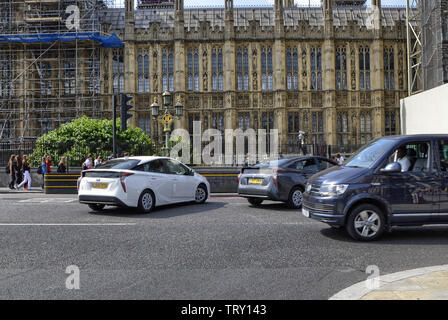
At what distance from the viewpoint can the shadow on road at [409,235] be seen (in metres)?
6.38

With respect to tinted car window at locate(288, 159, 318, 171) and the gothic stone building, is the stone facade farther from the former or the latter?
tinted car window at locate(288, 159, 318, 171)

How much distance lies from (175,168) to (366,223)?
5.82 m

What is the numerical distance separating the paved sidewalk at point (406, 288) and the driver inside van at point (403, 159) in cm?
252

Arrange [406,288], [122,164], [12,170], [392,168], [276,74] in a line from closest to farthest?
[406,288] < [392,168] < [122,164] < [12,170] < [276,74]

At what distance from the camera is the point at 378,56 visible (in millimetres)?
35500

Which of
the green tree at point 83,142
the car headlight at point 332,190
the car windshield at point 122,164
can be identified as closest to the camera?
the car headlight at point 332,190

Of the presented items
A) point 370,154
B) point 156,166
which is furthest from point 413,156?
point 156,166

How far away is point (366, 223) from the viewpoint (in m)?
6.33
